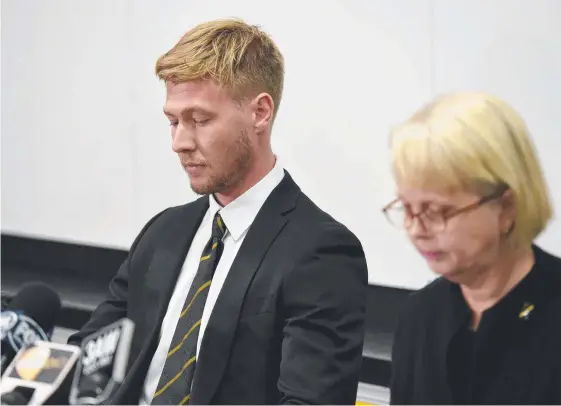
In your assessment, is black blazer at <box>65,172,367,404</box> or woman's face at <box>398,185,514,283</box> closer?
woman's face at <box>398,185,514,283</box>

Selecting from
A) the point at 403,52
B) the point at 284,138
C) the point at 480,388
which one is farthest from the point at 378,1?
the point at 480,388

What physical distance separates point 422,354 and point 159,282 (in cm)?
56

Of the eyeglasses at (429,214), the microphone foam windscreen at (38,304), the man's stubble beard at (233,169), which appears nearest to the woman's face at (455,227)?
the eyeglasses at (429,214)

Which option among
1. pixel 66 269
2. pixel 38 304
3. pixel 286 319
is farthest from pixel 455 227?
pixel 66 269

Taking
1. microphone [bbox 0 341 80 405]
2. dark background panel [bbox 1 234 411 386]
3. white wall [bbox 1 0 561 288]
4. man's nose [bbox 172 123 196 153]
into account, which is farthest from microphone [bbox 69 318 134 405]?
dark background panel [bbox 1 234 411 386]

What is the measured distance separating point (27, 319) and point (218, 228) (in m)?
0.38

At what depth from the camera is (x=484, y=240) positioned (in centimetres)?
108

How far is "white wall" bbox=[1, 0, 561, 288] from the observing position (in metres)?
1.70

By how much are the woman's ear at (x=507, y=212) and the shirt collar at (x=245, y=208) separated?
520mm

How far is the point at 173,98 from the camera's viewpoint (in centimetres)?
147

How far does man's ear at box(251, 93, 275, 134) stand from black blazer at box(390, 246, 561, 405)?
499mm

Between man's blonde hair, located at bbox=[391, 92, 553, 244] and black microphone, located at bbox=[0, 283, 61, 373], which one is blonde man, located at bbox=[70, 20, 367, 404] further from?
man's blonde hair, located at bbox=[391, 92, 553, 244]

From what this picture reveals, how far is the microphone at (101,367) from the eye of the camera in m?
1.07

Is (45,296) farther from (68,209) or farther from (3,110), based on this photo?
(3,110)
